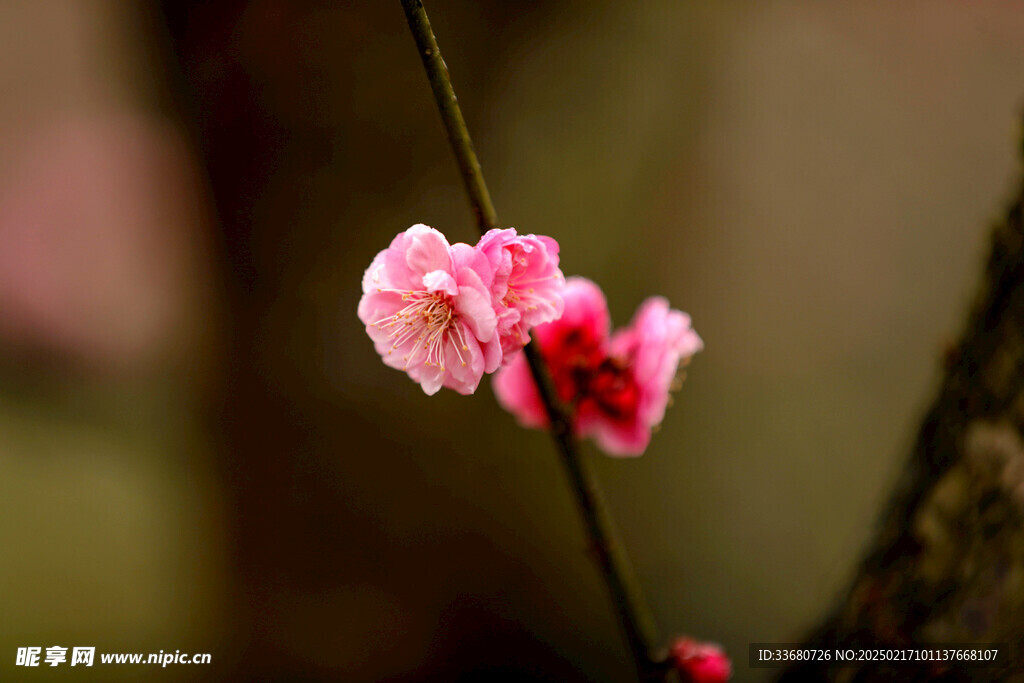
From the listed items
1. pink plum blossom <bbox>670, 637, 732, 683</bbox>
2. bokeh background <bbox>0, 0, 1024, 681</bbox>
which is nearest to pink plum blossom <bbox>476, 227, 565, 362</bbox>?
pink plum blossom <bbox>670, 637, 732, 683</bbox>

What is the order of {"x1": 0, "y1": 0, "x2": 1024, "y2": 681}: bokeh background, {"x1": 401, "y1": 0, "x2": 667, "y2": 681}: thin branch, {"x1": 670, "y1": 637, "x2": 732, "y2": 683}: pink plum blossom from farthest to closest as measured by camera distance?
{"x1": 0, "y1": 0, "x2": 1024, "y2": 681}: bokeh background < {"x1": 670, "y1": 637, "x2": 732, "y2": 683}: pink plum blossom < {"x1": 401, "y1": 0, "x2": 667, "y2": 681}: thin branch

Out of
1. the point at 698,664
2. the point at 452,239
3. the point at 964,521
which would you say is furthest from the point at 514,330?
the point at 452,239

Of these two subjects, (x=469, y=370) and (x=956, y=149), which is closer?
(x=469, y=370)

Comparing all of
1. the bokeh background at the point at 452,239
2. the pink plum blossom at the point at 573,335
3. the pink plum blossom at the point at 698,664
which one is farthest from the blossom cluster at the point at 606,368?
the bokeh background at the point at 452,239

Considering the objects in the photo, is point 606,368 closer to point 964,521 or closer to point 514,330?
point 514,330

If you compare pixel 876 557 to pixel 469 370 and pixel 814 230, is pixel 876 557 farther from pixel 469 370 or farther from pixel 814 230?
pixel 814 230

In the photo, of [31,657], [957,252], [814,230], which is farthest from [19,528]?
[957,252]

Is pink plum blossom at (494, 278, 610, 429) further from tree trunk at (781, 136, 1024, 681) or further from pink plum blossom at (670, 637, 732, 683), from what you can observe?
tree trunk at (781, 136, 1024, 681)
